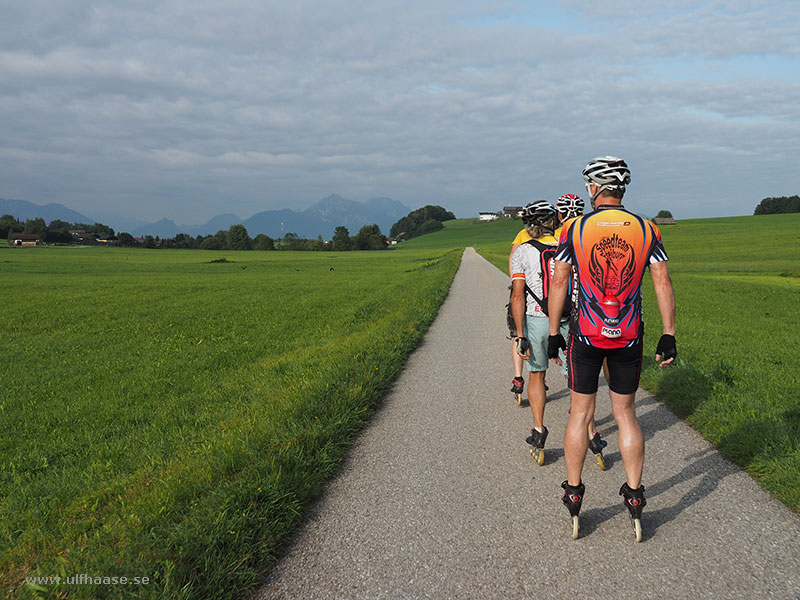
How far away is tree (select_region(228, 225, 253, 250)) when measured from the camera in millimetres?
119438

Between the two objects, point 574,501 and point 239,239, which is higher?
point 239,239

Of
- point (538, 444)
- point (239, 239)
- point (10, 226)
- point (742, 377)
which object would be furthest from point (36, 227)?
point (742, 377)

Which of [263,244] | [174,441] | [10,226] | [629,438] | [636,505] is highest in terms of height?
[10,226]

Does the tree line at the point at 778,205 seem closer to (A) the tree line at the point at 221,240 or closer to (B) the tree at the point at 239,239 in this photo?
(A) the tree line at the point at 221,240

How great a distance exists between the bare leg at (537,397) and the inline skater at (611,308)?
1.29m

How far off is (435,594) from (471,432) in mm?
2559

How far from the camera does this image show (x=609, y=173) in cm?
337

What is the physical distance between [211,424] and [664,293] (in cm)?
504

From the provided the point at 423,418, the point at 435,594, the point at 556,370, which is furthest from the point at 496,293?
the point at 435,594

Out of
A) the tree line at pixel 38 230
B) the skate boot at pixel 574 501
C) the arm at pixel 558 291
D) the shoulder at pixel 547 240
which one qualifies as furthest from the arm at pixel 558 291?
the tree line at pixel 38 230

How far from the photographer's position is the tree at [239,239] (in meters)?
119

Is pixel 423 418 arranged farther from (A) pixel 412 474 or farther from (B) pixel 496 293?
(B) pixel 496 293

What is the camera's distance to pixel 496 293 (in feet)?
64.5

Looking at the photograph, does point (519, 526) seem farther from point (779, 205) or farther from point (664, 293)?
point (779, 205)
